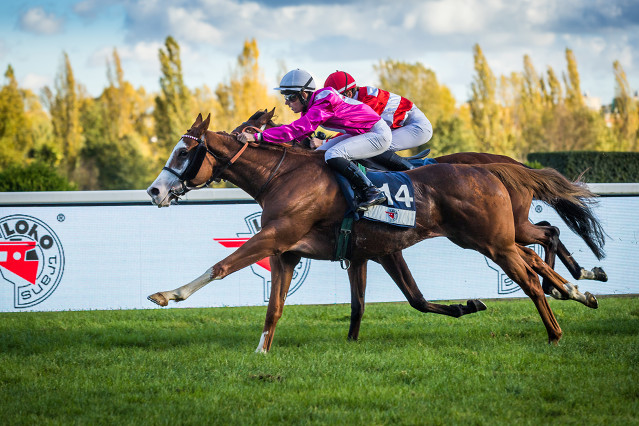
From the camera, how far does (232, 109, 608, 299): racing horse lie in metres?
6.66

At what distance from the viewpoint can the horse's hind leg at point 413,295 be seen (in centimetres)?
668

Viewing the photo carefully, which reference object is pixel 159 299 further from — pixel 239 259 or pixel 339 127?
pixel 339 127

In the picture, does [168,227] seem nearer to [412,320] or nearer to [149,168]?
[412,320]

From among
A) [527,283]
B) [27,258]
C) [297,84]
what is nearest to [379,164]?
[297,84]

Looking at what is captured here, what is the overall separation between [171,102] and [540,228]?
→ 107 ft

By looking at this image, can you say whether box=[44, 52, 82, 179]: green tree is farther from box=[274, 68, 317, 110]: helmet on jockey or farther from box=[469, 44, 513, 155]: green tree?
box=[274, 68, 317, 110]: helmet on jockey

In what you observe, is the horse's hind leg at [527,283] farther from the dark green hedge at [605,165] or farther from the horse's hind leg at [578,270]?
the dark green hedge at [605,165]

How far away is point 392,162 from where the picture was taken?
6.70 meters

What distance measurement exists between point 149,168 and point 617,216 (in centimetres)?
2865

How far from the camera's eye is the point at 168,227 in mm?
8586

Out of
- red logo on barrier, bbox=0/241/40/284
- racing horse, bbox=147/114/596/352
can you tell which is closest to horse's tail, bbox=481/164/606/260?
racing horse, bbox=147/114/596/352

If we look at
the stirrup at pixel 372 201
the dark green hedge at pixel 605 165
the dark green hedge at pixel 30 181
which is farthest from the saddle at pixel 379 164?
the dark green hedge at pixel 605 165

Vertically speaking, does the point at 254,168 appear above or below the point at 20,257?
above

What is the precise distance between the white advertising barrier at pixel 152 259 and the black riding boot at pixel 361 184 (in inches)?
110
